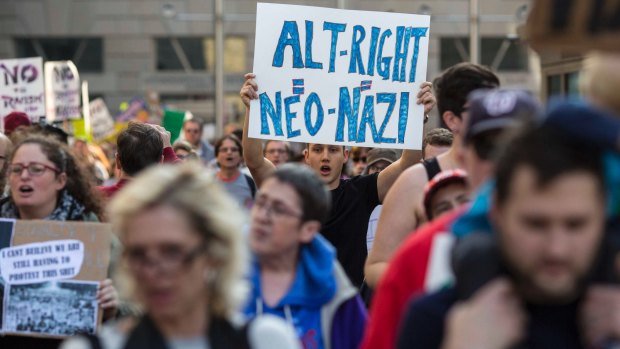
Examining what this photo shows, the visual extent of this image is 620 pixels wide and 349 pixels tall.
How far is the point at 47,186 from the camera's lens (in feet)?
17.6

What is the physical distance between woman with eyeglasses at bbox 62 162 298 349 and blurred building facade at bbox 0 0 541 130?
1431 inches

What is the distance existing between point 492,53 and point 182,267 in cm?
3957

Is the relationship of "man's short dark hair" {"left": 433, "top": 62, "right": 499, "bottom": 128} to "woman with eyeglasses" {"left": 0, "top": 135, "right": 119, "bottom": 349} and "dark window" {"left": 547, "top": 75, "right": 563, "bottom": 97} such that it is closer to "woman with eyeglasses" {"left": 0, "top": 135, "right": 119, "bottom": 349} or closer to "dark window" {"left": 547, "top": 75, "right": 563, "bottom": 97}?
"woman with eyeglasses" {"left": 0, "top": 135, "right": 119, "bottom": 349}

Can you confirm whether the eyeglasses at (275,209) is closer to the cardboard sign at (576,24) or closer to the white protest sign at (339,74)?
the cardboard sign at (576,24)

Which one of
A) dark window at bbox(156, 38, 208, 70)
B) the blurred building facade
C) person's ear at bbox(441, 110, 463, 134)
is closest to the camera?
person's ear at bbox(441, 110, 463, 134)

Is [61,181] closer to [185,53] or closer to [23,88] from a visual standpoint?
[23,88]

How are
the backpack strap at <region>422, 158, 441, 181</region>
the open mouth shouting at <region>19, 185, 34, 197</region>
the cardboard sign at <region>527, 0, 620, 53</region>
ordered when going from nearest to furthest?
the cardboard sign at <region>527, 0, 620, 53</region> < the backpack strap at <region>422, 158, 441, 181</region> < the open mouth shouting at <region>19, 185, 34, 197</region>

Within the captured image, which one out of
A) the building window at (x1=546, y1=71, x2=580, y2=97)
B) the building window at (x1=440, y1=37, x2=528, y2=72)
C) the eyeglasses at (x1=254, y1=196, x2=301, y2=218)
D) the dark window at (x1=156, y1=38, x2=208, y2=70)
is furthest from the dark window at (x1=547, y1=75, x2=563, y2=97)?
the dark window at (x1=156, y1=38, x2=208, y2=70)

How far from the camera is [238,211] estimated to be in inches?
115

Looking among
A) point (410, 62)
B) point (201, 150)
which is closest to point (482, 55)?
point (201, 150)

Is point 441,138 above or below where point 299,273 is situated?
above

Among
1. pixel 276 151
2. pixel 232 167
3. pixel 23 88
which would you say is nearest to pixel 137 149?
pixel 232 167

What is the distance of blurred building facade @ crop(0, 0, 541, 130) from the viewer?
39812 mm

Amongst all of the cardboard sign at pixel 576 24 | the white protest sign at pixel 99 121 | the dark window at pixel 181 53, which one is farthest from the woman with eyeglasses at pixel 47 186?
the dark window at pixel 181 53
